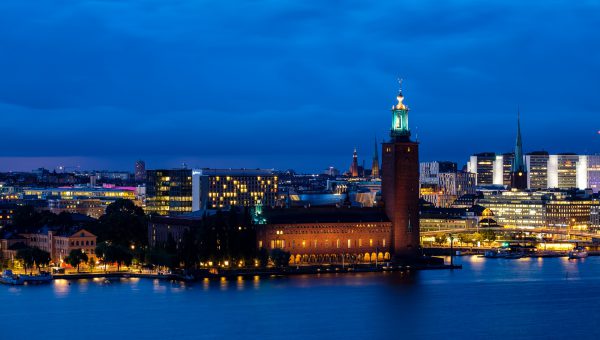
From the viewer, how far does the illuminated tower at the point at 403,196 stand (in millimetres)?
74125

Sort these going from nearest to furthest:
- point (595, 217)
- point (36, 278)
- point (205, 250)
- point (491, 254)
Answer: point (36, 278), point (205, 250), point (491, 254), point (595, 217)

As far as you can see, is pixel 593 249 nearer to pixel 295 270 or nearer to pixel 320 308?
pixel 295 270

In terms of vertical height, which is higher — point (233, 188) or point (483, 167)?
point (483, 167)

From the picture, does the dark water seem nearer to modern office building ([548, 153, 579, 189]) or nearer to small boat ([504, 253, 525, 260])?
small boat ([504, 253, 525, 260])

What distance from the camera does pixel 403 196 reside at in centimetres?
7425

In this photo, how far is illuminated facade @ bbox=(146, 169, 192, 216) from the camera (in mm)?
101375

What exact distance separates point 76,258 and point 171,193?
35.1 metres

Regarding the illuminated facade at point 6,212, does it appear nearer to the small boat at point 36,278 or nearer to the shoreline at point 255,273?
the shoreline at point 255,273

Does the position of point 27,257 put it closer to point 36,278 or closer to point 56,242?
point 36,278


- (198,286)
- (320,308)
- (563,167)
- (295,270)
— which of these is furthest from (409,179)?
(563,167)

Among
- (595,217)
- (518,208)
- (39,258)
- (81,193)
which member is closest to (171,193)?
(81,193)

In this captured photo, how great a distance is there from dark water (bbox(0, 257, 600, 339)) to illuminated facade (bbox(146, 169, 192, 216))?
3517 centimetres

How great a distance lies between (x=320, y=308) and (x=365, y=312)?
1.91 meters

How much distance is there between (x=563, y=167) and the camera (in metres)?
154
